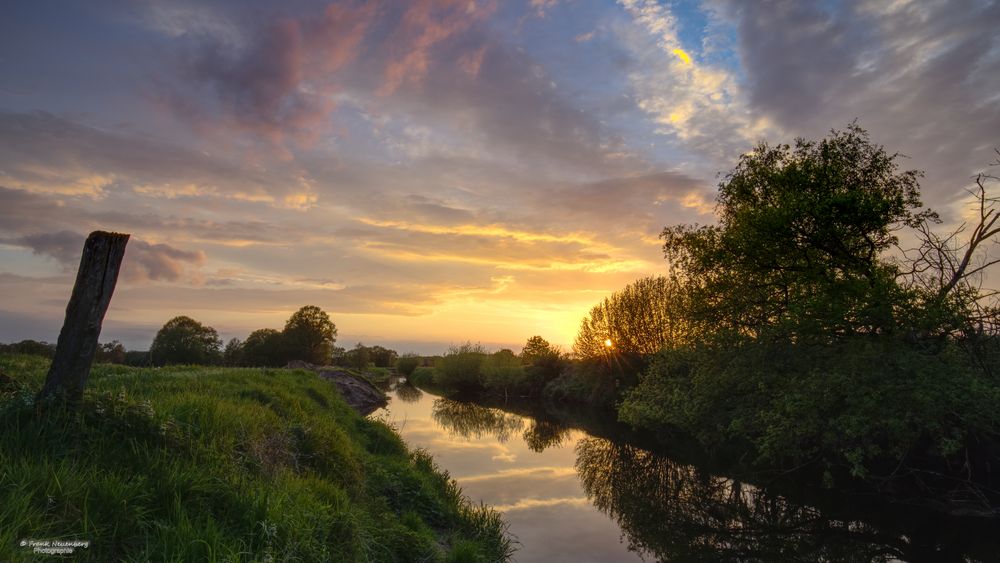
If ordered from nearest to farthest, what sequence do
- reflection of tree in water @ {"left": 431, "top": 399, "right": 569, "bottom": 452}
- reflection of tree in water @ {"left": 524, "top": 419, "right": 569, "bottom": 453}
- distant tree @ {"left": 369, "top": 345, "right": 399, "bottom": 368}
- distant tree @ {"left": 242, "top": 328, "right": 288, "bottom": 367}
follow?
1. reflection of tree in water @ {"left": 524, "top": 419, "right": 569, "bottom": 453}
2. reflection of tree in water @ {"left": 431, "top": 399, "right": 569, "bottom": 452}
3. distant tree @ {"left": 242, "top": 328, "right": 288, "bottom": 367}
4. distant tree @ {"left": 369, "top": 345, "right": 399, "bottom": 368}

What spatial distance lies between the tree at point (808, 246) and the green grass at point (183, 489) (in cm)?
1622

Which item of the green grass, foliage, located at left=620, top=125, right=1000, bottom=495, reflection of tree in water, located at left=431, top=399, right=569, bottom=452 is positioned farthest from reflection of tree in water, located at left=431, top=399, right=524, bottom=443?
the green grass

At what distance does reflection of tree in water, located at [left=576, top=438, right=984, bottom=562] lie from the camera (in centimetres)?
1387

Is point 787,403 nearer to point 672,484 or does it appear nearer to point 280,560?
point 672,484

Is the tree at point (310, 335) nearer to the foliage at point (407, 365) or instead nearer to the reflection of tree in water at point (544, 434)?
the foliage at point (407, 365)

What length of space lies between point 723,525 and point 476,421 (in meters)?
26.8

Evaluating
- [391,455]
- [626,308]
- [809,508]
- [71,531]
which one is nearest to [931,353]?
[809,508]

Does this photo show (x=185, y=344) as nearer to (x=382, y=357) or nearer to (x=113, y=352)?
(x=113, y=352)

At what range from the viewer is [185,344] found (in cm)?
5997

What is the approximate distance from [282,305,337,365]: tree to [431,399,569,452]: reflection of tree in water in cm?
3275

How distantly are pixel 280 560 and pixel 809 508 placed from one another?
19116 millimetres

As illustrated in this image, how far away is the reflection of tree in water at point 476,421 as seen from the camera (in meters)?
34.8

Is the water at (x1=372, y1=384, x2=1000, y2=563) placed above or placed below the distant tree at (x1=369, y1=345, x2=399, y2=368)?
below

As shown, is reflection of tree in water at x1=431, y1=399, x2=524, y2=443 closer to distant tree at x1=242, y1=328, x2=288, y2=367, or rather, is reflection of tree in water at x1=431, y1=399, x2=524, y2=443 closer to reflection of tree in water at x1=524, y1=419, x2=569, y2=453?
reflection of tree in water at x1=524, y1=419, x2=569, y2=453
